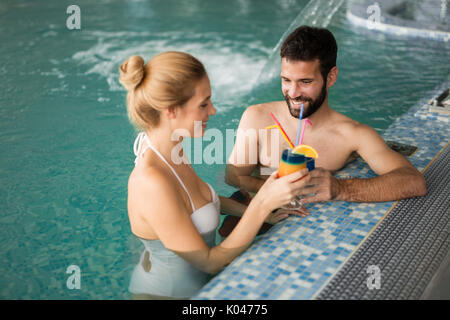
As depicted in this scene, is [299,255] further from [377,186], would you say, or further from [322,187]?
[377,186]

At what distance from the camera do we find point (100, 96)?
18.9 feet

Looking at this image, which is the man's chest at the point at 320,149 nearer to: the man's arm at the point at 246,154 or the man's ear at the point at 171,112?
the man's arm at the point at 246,154

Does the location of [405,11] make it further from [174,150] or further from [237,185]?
[174,150]

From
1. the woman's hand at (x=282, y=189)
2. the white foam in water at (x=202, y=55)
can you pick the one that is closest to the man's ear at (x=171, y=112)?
the woman's hand at (x=282, y=189)

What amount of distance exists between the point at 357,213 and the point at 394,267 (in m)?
0.46

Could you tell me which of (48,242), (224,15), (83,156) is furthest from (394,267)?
(224,15)

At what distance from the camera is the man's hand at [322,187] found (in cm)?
239

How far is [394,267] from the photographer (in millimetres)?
2037

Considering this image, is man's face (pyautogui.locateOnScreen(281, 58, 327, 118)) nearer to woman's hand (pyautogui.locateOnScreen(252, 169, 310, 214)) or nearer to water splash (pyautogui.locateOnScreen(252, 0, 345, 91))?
woman's hand (pyautogui.locateOnScreen(252, 169, 310, 214))

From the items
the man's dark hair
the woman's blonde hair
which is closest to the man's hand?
the man's dark hair

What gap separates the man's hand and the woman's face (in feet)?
2.23

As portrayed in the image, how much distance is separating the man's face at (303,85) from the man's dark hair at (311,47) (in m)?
0.03

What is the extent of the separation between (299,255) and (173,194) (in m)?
0.68

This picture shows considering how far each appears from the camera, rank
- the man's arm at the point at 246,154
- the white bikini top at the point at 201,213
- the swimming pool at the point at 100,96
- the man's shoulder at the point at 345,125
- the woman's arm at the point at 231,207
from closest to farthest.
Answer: the white bikini top at the point at 201,213 → the woman's arm at the point at 231,207 → the man's shoulder at the point at 345,125 → the man's arm at the point at 246,154 → the swimming pool at the point at 100,96
